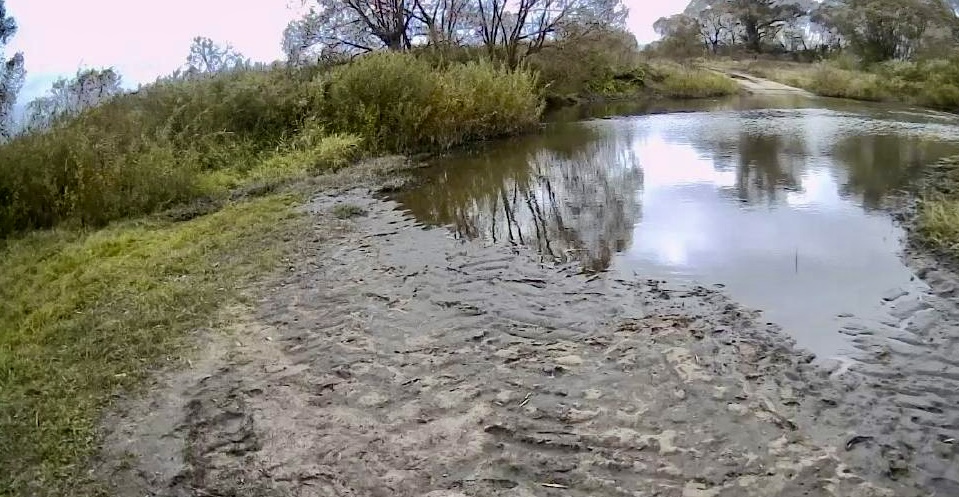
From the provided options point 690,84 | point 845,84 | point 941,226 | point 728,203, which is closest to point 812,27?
point 690,84

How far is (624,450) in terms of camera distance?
135 inches

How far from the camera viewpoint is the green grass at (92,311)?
11.7 ft

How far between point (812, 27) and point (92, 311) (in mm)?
40116

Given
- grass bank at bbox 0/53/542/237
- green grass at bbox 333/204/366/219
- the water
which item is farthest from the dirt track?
grass bank at bbox 0/53/542/237

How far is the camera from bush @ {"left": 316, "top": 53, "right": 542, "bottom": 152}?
12.6m

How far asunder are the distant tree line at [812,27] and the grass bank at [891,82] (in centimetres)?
131

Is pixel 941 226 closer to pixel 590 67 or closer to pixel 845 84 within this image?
pixel 845 84

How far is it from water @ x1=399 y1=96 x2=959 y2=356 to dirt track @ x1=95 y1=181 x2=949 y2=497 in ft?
2.52

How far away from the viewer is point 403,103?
41.6ft

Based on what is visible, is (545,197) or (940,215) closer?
(940,215)

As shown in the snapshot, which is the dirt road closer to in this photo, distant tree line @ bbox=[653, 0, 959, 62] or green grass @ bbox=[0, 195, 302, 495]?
distant tree line @ bbox=[653, 0, 959, 62]

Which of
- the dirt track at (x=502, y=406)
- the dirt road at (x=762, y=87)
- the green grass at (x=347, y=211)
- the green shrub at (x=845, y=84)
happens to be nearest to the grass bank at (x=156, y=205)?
the dirt track at (x=502, y=406)

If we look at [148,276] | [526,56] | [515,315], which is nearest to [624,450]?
[515,315]

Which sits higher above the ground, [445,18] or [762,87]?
[445,18]
